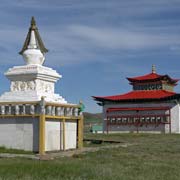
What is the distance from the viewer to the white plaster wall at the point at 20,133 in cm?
1525

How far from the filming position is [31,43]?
1742 centimetres

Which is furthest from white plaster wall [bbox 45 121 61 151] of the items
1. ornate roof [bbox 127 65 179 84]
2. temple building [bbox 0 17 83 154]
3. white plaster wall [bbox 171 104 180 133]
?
ornate roof [bbox 127 65 179 84]

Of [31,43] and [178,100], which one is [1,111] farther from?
[178,100]

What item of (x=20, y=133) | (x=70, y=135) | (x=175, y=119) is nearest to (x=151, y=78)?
(x=175, y=119)

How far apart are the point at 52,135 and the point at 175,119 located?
37370 mm

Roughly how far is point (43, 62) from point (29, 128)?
11.3ft

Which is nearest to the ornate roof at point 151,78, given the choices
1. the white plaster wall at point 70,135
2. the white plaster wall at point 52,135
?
the white plaster wall at point 70,135

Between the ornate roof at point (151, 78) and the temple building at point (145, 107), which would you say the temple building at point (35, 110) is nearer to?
the temple building at point (145, 107)

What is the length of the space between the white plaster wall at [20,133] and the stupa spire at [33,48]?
111 inches

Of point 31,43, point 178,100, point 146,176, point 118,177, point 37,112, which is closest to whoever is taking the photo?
point 118,177

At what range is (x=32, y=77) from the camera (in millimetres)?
16469

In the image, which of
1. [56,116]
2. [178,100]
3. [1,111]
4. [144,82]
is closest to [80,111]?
[56,116]

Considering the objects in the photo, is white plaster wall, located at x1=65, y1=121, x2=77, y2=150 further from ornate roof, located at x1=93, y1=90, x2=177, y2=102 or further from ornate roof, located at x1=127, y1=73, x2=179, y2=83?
ornate roof, located at x1=127, y1=73, x2=179, y2=83

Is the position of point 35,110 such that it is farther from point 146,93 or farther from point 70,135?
point 146,93
